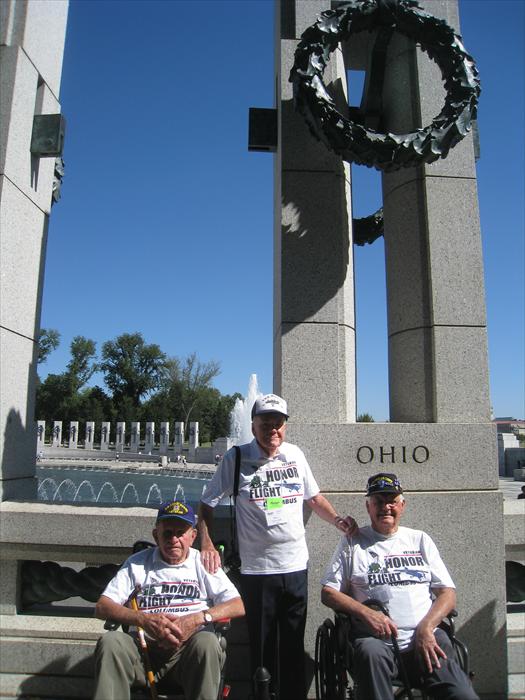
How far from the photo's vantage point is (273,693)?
3.19m

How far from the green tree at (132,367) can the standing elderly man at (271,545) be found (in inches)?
2762

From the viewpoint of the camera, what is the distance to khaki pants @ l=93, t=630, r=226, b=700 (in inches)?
104

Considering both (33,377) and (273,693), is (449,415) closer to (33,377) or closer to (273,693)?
(273,693)

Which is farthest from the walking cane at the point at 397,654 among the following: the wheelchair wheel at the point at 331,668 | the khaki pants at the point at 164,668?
the khaki pants at the point at 164,668

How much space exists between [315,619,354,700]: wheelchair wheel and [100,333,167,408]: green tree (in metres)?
70.3

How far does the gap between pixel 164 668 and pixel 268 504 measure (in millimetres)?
967

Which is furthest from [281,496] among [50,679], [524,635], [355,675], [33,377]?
[33,377]

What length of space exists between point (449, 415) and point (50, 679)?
131 inches

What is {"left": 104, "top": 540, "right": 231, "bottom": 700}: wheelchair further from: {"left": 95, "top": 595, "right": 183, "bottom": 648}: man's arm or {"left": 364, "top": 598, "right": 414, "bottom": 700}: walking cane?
{"left": 364, "top": 598, "right": 414, "bottom": 700}: walking cane

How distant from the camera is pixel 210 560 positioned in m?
3.02

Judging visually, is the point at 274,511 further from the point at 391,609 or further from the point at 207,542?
the point at 391,609

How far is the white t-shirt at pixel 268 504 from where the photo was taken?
312 centimetres

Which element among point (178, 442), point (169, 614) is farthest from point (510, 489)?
point (178, 442)

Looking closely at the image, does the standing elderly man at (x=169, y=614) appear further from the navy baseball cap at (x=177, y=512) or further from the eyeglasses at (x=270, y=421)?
the eyeglasses at (x=270, y=421)
